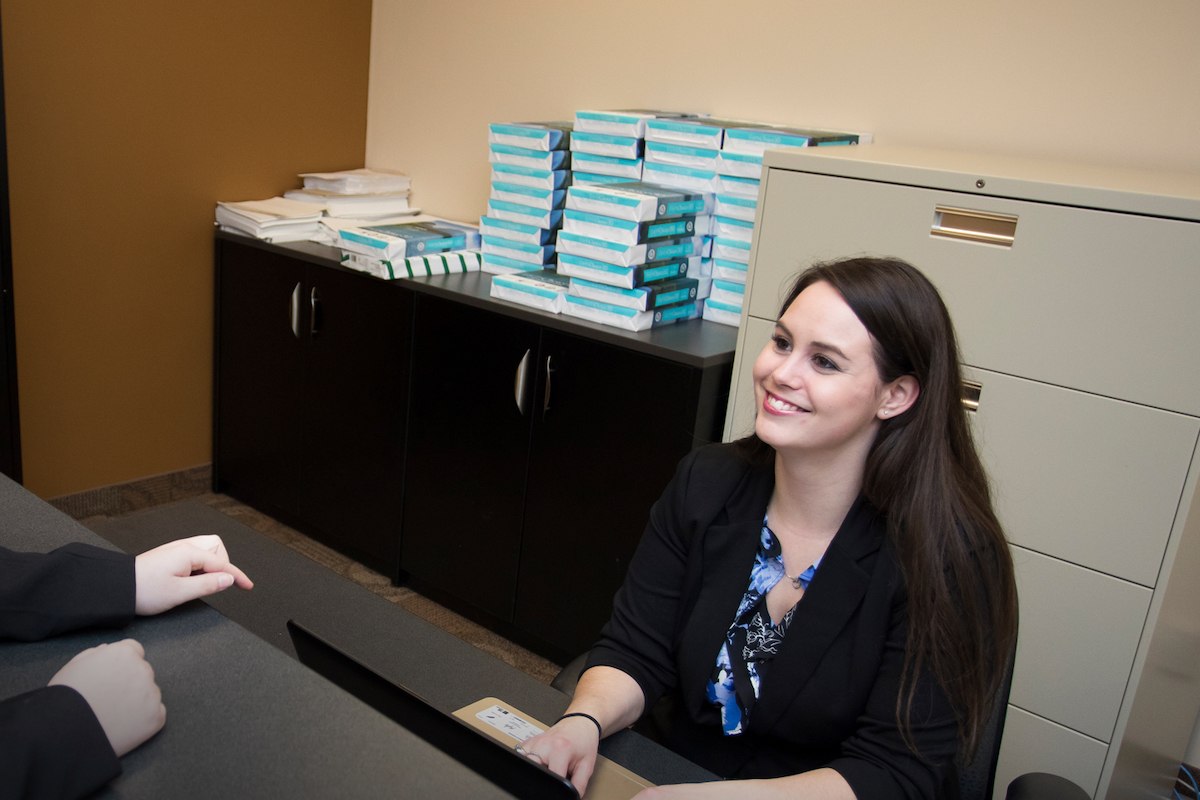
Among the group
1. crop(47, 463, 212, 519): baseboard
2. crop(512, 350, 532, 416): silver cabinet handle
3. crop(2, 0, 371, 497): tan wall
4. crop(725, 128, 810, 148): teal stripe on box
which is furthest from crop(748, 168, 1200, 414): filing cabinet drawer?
crop(47, 463, 212, 519): baseboard

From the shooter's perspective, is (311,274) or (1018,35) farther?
(311,274)

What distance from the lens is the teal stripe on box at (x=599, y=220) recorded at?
2.21 metres

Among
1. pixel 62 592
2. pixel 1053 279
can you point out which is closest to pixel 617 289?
pixel 1053 279

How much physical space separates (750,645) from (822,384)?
1.25 ft

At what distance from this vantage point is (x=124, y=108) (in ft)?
9.18

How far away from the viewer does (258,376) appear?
10.1 feet

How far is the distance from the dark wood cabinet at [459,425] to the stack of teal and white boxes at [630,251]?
0.06 metres

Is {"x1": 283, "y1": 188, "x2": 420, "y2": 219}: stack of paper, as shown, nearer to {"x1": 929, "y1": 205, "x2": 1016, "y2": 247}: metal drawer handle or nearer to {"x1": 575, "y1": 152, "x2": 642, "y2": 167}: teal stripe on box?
{"x1": 575, "y1": 152, "x2": 642, "y2": 167}: teal stripe on box

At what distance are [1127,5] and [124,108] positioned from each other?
266 cm

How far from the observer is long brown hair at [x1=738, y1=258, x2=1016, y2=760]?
1172 mm

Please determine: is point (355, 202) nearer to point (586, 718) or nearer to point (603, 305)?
point (603, 305)

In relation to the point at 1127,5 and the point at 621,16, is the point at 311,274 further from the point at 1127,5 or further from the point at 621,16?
the point at 1127,5

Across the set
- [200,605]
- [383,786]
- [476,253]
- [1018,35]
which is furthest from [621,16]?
[383,786]

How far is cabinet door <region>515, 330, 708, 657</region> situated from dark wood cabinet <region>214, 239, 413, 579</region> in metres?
0.52
